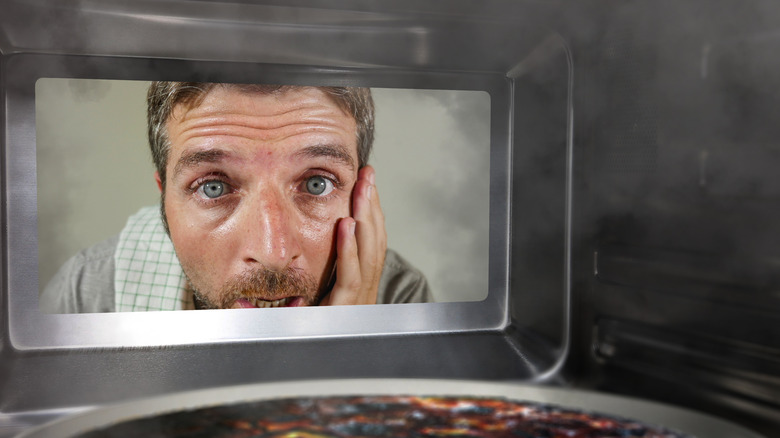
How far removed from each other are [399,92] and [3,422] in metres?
0.78

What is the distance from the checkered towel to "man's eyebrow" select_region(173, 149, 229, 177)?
8 cm

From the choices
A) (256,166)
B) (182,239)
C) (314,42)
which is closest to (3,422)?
(182,239)

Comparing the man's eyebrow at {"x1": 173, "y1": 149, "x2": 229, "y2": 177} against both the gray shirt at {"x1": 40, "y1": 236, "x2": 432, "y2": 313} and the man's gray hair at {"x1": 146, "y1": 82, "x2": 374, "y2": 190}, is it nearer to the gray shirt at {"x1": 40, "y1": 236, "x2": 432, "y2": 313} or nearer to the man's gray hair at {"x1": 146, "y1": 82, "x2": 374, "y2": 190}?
the man's gray hair at {"x1": 146, "y1": 82, "x2": 374, "y2": 190}

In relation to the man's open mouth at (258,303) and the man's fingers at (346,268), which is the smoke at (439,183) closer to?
the man's fingers at (346,268)

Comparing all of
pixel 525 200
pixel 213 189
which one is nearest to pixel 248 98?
pixel 213 189

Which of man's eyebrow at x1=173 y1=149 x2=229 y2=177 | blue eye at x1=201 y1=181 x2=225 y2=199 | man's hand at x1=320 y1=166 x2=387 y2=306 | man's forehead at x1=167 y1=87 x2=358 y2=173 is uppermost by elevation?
man's forehead at x1=167 y1=87 x2=358 y2=173

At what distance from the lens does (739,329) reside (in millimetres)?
975

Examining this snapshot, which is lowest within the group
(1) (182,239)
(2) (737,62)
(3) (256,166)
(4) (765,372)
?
(4) (765,372)

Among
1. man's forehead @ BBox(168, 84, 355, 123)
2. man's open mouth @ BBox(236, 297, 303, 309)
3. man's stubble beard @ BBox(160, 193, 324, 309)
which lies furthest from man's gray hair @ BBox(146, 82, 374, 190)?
man's open mouth @ BBox(236, 297, 303, 309)

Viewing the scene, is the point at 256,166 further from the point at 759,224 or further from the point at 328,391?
the point at 759,224

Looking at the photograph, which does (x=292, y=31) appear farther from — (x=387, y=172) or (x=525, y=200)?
(x=525, y=200)

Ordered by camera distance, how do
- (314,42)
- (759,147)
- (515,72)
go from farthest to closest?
(515,72), (314,42), (759,147)

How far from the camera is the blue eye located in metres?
1.25

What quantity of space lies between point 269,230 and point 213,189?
0.12 metres
